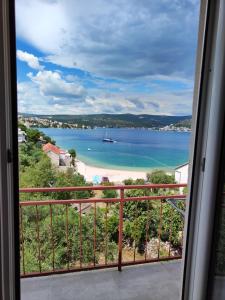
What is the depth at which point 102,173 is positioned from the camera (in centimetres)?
312

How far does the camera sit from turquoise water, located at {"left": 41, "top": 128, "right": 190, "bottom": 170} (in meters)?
3.00

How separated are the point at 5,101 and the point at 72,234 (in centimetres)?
231

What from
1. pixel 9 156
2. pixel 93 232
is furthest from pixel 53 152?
pixel 9 156

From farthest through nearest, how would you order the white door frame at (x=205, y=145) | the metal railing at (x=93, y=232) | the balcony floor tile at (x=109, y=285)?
the metal railing at (x=93, y=232) → the balcony floor tile at (x=109, y=285) → the white door frame at (x=205, y=145)

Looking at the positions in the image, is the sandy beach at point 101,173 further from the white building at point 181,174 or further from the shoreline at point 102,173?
the white building at point 181,174

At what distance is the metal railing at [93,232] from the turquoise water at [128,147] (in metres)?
0.37

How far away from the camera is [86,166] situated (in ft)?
10.2

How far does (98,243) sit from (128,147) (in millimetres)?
1277

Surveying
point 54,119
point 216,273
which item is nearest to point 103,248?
point 54,119

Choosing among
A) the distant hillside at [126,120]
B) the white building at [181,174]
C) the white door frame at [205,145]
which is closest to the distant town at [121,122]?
the distant hillside at [126,120]

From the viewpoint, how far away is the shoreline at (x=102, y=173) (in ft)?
10.2

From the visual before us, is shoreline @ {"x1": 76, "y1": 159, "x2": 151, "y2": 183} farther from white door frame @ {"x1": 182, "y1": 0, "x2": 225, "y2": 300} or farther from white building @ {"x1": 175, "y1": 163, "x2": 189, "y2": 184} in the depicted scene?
white door frame @ {"x1": 182, "y1": 0, "x2": 225, "y2": 300}

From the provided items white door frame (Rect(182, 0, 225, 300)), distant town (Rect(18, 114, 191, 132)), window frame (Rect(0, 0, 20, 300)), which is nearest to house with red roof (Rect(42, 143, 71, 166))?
distant town (Rect(18, 114, 191, 132))

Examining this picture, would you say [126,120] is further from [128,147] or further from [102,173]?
[102,173]
